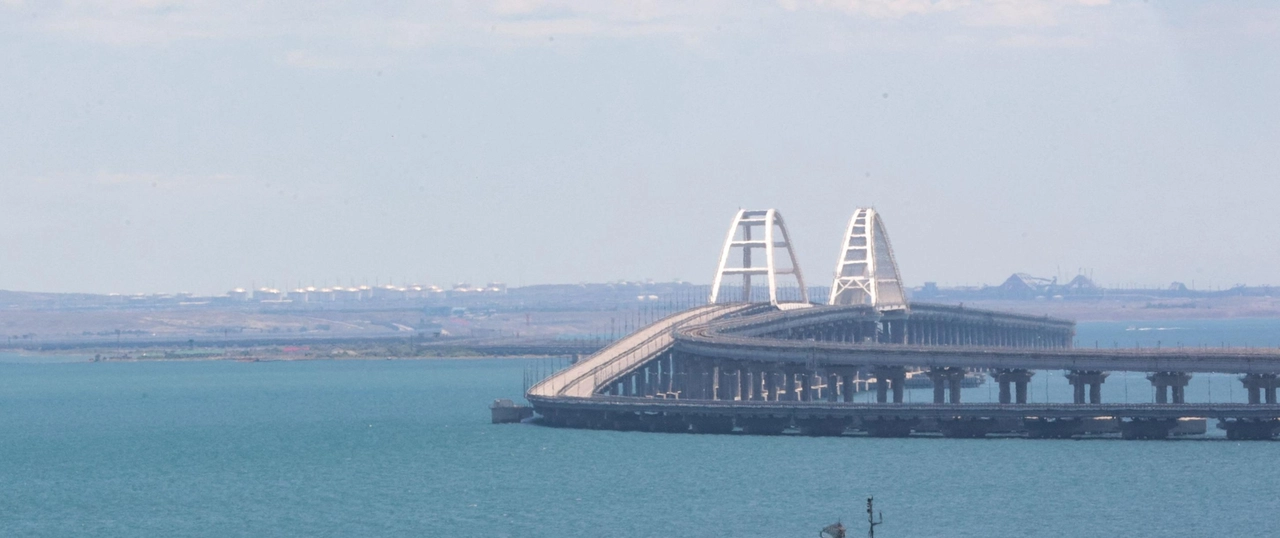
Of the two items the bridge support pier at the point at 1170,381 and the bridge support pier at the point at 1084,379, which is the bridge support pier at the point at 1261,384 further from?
the bridge support pier at the point at 1084,379

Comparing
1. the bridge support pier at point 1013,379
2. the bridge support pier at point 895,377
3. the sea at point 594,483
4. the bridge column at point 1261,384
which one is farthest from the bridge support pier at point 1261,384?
the bridge support pier at point 895,377

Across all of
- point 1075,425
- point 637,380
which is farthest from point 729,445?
point 637,380

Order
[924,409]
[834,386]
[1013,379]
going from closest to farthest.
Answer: [924,409] → [1013,379] → [834,386]

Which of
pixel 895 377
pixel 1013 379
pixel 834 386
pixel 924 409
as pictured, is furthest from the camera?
pixel 834 386

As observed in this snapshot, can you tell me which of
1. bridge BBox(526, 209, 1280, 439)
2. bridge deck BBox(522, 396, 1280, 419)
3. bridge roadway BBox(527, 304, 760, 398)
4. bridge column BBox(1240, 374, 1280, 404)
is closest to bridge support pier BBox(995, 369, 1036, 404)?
bridge BBox(526, 209, 1280, 439)

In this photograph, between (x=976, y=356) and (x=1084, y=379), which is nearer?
(x=1084, y=379)

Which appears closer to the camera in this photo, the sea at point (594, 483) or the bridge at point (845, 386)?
the sea at point (594, 483)

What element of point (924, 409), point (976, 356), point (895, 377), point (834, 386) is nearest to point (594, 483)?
point (924, 409)

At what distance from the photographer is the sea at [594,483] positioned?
71812 mm

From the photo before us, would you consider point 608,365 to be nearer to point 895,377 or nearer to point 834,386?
point 834,386

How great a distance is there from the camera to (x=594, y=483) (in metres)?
84.1

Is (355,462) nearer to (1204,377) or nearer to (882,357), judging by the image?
(882,357)

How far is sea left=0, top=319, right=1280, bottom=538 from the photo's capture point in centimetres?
7181

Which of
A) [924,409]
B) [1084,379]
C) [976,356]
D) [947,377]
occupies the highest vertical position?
[976,356]
